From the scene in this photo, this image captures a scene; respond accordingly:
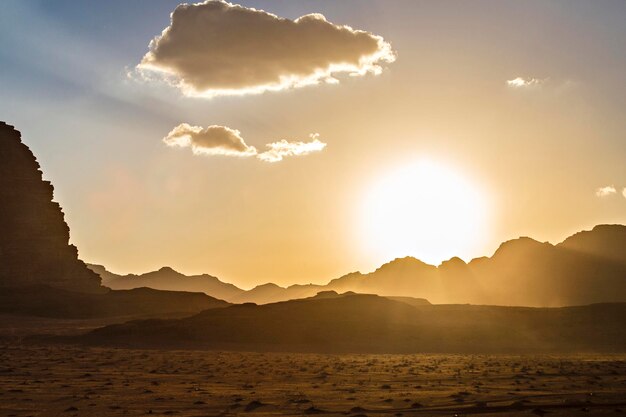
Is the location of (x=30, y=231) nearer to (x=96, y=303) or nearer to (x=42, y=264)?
(x=42, y=264)

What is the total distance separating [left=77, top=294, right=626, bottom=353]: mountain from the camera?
63188 millimetres

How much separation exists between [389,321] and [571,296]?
104m

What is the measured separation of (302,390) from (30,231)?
106846 mm

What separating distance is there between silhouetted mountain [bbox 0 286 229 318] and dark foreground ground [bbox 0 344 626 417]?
6245cm

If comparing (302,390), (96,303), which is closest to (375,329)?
(302,390)

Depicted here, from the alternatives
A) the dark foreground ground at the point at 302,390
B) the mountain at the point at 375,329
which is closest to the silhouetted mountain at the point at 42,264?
the mountain at the point at 375,329

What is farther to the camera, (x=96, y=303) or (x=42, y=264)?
(x=42, y=264)

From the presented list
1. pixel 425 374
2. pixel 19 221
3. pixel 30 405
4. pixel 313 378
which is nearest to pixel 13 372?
pixel 30 405

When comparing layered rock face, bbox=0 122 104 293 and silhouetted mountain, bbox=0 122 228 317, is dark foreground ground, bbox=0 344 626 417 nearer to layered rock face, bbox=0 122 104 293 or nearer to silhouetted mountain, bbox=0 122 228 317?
silhouetted mountain, bbox=0 122 228 317

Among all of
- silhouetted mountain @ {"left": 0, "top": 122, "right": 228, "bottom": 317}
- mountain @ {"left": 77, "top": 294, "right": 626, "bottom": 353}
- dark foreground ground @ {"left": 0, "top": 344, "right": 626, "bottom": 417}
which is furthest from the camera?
silhouetted mountain @ {"left": 0, "top": 122, "right": 228, "bottom": 317}

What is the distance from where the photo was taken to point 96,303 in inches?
4070

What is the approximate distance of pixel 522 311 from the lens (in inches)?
3086

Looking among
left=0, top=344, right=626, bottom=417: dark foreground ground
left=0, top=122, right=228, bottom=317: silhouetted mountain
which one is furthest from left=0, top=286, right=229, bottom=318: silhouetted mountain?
left=0, top=344, right=626, bottom=417: dark foreground ground

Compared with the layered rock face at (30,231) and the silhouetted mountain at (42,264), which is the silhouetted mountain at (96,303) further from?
the layered rock face at (30,231)
